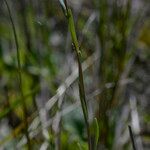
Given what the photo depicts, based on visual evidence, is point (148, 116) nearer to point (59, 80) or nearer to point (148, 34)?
point (59, 80)

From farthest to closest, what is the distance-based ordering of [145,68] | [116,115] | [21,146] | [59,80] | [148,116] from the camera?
[145,68] < [59,80] < [148,116] < [116,115] < [21,146]

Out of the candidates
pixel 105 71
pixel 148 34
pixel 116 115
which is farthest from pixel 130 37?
pixel 148 34

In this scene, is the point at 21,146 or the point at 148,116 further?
the point at 148,116

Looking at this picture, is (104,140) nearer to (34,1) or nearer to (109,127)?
(109,127)

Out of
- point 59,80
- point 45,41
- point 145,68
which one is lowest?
point 145,68

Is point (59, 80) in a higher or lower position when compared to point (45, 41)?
lower

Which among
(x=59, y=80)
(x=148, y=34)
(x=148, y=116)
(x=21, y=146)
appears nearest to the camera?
(x=21, y=146)
